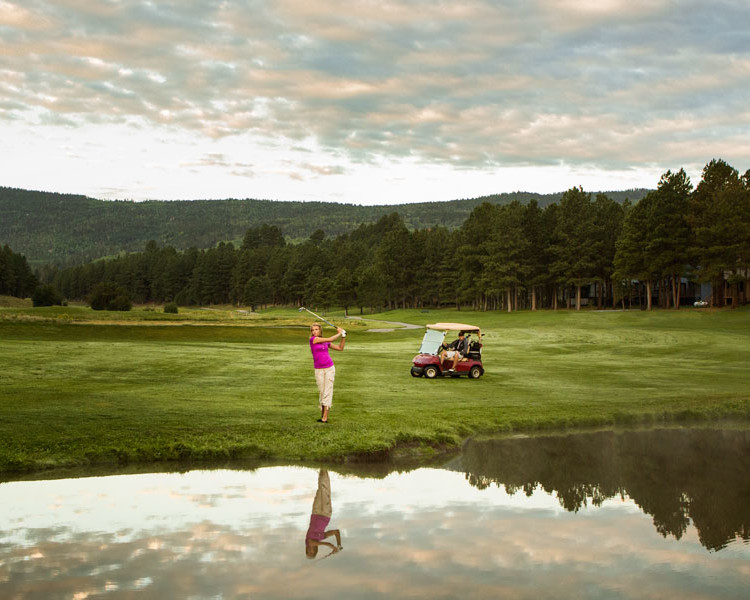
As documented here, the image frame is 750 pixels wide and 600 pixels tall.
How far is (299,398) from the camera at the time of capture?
22094 millimetres

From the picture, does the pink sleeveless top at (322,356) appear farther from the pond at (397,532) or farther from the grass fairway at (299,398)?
the pond at (397,532)

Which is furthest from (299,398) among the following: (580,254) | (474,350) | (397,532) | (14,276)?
(14,276)

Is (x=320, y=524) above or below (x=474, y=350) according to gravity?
below

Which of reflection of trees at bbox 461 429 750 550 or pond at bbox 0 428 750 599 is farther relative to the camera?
reflection of trees at bbox 461 429 750 550

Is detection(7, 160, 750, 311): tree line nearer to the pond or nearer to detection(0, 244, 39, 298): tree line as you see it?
detection(0, 244, 39, 298): tree line

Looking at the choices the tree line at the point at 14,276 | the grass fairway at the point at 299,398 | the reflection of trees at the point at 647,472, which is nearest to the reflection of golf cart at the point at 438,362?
the grass fairway at the point at 299,398

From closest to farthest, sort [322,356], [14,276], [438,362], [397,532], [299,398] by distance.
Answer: [397,532]
[322,356]
[299,398]
[438,362]
[14,276]

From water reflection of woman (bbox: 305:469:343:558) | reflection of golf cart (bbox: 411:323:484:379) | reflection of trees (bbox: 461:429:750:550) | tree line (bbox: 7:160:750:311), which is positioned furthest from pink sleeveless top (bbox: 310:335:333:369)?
tree line (bbox: 7:160:750:311)

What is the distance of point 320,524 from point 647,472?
6986 mm

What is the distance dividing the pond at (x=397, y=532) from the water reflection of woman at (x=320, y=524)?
0.23ft

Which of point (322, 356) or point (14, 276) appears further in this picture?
point (14, 276)

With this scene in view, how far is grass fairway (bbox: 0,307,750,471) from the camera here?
49.3ft

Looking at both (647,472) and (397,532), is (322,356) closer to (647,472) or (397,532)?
(647,472)

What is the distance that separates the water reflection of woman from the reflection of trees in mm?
2681
